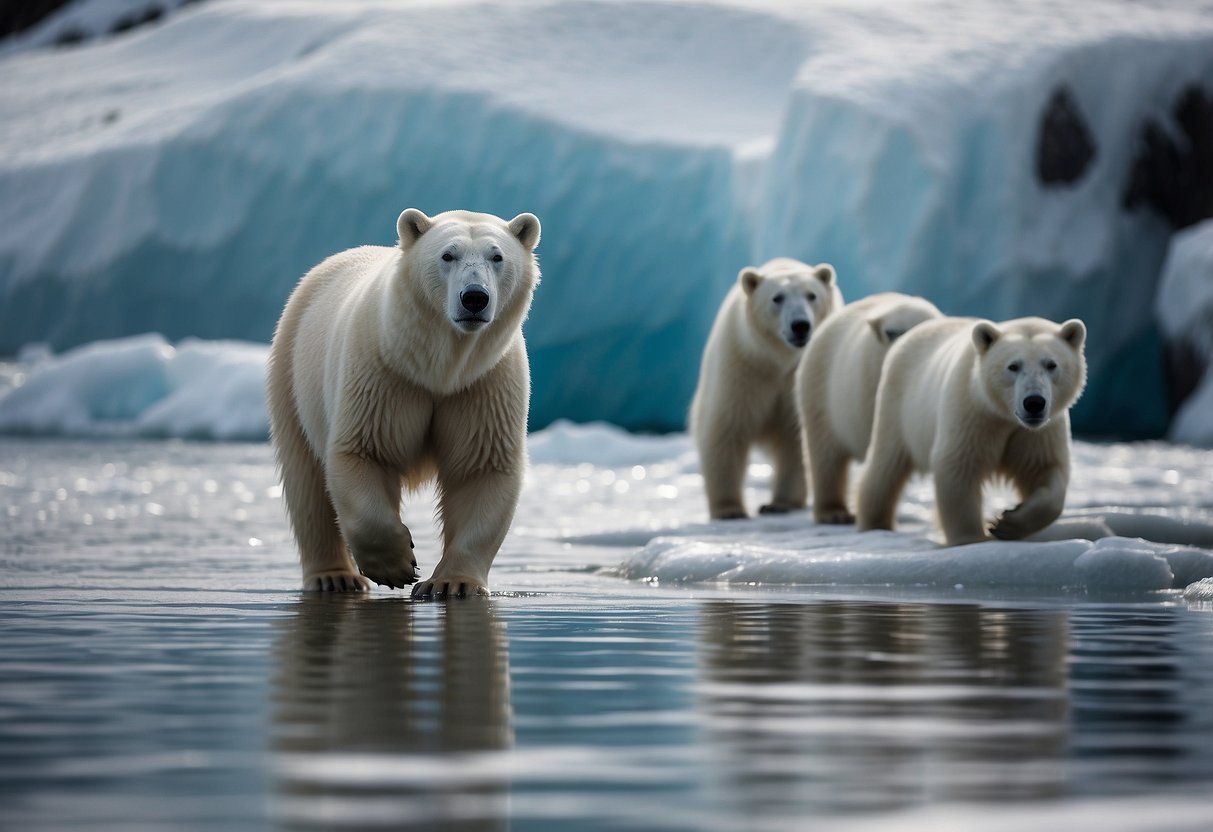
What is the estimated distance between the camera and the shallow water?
2170mm

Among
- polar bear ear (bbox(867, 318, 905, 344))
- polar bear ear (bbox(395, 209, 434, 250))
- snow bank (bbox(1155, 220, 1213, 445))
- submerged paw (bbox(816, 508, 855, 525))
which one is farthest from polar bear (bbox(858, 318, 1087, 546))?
snow bank (bbox(1155, 220, 1213, 445))

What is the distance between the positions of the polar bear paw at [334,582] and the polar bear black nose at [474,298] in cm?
116

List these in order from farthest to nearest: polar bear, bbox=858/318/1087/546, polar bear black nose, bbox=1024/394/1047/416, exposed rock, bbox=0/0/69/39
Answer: exposed rock, bbox=0/0/69/39 < polar bear, bbox=858/318/1087/546 < polar bear black nose, bbox=1024/394/1047/416

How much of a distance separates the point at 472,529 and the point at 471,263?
0.74 metres

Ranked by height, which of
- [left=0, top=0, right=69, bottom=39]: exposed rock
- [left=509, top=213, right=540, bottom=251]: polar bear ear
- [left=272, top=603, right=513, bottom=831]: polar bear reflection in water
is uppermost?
[left=0, top=0, right=69, bottom=39]: exposed rock

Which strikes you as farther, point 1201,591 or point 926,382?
point 926,382

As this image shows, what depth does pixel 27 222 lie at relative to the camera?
88.3 feet

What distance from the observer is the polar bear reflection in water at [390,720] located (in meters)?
2.12

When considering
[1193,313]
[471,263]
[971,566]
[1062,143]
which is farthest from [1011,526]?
[1062,143]

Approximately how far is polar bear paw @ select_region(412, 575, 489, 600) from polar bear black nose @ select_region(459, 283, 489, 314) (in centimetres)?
75

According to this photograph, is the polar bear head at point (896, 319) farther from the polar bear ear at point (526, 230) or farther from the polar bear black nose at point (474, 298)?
the polar bear black nose at point (474, 298)

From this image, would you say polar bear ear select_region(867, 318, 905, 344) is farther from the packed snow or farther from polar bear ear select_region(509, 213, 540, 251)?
polar bear ear select_region(509, 213, 540, 251)

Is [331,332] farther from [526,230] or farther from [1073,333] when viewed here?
[1073,333]

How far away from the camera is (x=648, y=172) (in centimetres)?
2259
